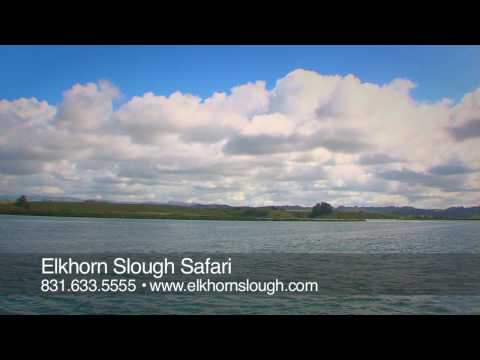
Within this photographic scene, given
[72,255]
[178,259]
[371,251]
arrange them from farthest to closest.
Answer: [371,251] → [72,255] → [178,259]

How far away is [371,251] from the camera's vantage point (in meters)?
23.8
